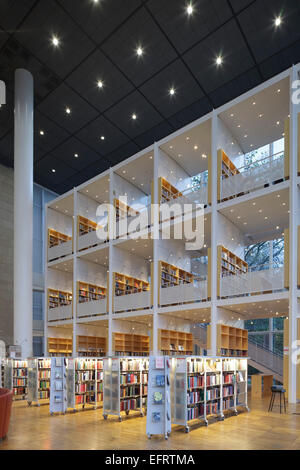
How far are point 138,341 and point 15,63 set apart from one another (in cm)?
1215

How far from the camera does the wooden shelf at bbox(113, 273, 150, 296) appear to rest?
54.3 ft

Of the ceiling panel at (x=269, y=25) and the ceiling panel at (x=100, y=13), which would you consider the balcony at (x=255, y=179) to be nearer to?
the ceiling panel at (x=269, y=25)

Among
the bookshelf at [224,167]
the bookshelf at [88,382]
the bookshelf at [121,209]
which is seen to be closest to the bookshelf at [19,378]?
the bookshelf at [88,382]

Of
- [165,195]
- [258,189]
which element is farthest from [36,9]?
[258,189]

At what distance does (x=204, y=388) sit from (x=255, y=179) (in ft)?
22.8

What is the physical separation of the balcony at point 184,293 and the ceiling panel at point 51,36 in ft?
28.3

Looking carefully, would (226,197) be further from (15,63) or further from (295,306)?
(15,63)

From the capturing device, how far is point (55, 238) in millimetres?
20812

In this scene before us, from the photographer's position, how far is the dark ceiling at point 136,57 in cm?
1187

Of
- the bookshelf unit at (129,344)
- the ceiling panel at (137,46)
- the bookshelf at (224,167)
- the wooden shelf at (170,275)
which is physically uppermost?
the ceiling panel at (137,46)

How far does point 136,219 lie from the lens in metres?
15.8

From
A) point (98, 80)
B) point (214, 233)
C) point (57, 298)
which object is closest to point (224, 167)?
point (214, 233)

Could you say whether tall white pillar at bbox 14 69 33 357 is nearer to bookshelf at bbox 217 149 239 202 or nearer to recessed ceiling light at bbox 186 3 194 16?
recessed ceiling light at bbox 186 3 194 16

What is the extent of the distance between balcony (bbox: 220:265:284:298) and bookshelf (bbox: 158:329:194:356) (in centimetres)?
323
